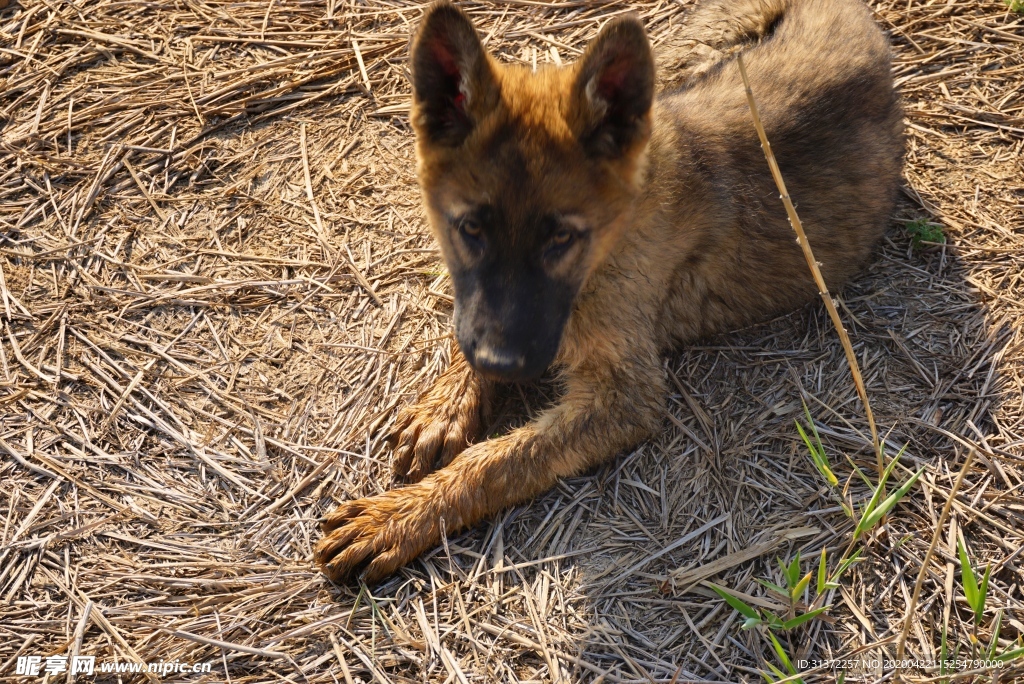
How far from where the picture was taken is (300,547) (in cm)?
321

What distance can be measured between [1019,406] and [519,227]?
85.8 inches

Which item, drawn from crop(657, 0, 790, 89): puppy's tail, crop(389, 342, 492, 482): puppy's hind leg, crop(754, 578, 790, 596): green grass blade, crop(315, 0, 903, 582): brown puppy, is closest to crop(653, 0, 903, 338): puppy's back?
crop(315, 0, 903, 582): brown puppy

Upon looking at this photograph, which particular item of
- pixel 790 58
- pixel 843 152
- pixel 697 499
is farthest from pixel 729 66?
pixel 697 499

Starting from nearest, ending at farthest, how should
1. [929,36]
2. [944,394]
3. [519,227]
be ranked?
[519,227]
[944,394]
[929,36]

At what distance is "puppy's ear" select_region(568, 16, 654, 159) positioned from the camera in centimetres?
291

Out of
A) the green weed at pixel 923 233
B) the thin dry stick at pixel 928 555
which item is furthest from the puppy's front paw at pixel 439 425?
the green weed at pixel 923 233

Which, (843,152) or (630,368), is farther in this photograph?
(843,152)

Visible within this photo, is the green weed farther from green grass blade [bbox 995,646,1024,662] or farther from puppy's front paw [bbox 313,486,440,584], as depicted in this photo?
puppy's front paw [bbox 313,486,440,584]

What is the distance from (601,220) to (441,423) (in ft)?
3.66

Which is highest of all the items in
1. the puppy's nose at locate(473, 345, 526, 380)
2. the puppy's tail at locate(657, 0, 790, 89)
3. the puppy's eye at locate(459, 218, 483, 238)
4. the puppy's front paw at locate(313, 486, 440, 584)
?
the puppy's tail at locate(657, 0, 790, 89)

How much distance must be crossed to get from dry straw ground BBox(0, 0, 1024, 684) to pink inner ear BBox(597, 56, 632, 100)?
1.30 metres

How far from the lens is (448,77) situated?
10.4 feet

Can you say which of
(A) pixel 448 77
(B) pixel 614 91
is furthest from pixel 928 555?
(A) pixel 448 77

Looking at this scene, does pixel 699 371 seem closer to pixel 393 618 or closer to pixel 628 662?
pixel 628 662
